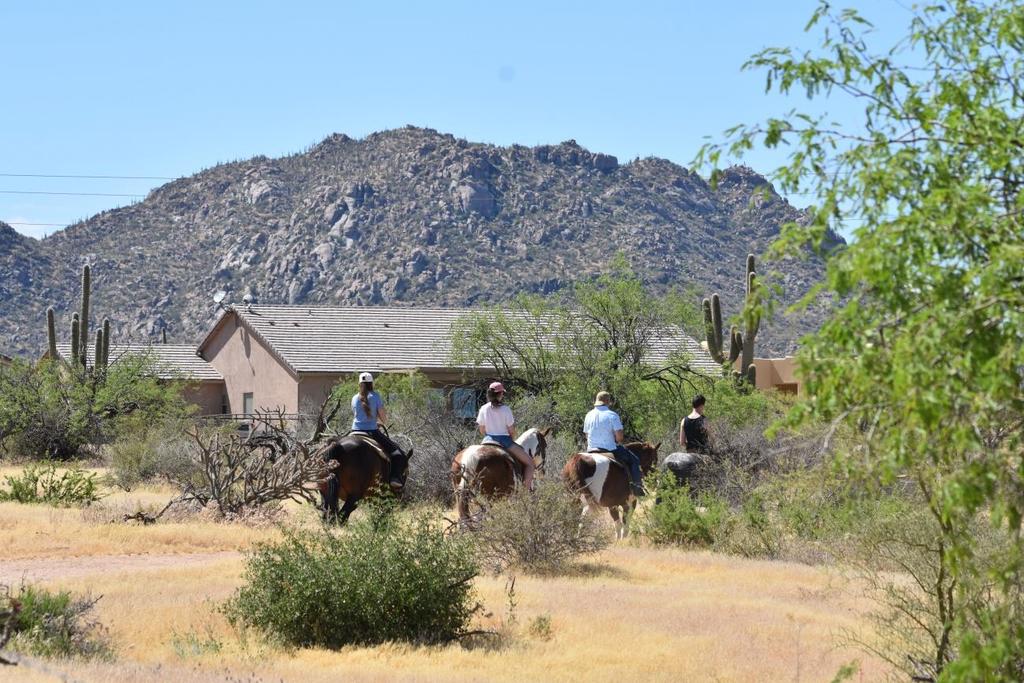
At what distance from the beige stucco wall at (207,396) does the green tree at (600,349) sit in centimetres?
2016

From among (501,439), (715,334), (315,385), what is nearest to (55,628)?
(501,439)

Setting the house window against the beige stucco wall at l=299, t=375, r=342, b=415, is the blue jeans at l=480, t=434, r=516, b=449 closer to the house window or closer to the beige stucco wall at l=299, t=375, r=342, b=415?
the house window

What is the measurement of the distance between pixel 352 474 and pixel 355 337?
28.7 metres

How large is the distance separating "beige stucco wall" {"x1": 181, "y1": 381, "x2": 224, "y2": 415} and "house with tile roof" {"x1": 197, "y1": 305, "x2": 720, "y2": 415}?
0.35m

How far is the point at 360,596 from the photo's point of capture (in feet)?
34.6

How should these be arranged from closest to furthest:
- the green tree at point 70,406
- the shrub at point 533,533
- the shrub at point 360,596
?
the shrub at point 360,596, the shrub at point 533,533, the green tree at point 70,406

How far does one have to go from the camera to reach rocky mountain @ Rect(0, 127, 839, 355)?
8012 centimetres

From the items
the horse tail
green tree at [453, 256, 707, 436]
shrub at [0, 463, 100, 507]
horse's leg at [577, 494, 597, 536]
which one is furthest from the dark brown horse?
green tree at [453, 256, 707, 436]

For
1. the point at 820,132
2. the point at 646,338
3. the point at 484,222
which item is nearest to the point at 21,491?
the point at 646,338

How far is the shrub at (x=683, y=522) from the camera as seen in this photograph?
55.6 ft

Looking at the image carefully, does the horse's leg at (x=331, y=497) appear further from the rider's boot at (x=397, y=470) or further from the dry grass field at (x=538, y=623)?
the dry grass field at (x=538, y=623)

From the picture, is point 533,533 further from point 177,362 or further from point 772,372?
point 177,362

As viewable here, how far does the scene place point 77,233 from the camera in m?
91.9

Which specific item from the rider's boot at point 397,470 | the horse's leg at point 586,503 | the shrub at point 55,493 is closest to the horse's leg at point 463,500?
the horse's leg at point 586,503
